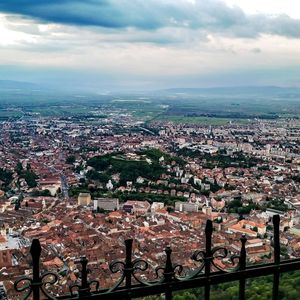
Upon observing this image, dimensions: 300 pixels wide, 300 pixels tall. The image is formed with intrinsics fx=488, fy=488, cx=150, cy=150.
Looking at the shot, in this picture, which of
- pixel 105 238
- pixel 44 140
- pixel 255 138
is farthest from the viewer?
pixel 255 138

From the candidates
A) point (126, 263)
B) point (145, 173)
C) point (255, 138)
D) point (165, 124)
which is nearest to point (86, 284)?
point (126, 263)

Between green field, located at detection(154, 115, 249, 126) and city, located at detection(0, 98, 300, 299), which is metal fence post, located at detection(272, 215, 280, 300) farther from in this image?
green field, located at detection(154, 115, 249, 126)

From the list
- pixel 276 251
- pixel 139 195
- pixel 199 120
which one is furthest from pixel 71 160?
pixel 199 120

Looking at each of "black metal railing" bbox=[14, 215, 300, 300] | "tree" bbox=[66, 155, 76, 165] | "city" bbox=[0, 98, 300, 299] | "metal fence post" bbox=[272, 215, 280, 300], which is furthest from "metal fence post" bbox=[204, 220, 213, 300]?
"tree" bbox=[66, 155, 76, 165]

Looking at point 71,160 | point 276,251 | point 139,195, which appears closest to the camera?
point 276,251

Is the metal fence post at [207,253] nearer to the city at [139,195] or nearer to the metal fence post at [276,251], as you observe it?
the metal fence post at [276,251]

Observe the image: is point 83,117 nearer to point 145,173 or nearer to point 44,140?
point 44,140

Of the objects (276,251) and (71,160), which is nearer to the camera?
(276,251)

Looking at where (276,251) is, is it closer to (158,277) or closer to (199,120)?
(158,277)
